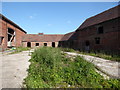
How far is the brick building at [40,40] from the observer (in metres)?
28.9

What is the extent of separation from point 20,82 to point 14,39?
22.9 m

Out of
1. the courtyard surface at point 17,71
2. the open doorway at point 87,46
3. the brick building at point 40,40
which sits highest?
the brick building at point 40,40

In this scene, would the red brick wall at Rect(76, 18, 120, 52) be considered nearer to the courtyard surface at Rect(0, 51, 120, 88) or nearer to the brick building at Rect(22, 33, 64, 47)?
the courtyard surface at Rect(0, 51, 120, 88)

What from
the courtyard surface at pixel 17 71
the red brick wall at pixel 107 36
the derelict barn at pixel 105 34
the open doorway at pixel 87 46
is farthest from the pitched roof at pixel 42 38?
the courtyard surface at pixel 17 71

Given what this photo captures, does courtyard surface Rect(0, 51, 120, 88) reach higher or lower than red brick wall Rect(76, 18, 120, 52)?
lower

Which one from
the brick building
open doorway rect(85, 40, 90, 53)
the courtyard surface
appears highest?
the brick building

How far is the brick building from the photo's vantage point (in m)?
28.9

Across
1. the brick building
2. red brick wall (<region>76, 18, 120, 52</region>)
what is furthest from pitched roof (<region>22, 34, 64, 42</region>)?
red brick wall (<region>76, 18, 120, 52</region>)

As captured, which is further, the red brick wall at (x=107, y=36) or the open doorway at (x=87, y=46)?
the open doorway at (x=87, y=46)

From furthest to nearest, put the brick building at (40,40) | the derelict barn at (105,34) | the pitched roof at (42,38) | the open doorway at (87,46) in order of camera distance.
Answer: the pitched roof at (42,38) → the brick building at (40,40) → the open doorway at (87,46) → the derelict barn at (105,34)

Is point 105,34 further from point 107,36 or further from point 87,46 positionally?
point 87,46

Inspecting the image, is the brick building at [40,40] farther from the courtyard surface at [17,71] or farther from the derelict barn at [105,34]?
the courtyard surface at [17,71]

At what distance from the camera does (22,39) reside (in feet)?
94.7

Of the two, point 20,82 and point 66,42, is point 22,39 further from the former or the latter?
point 20,82
